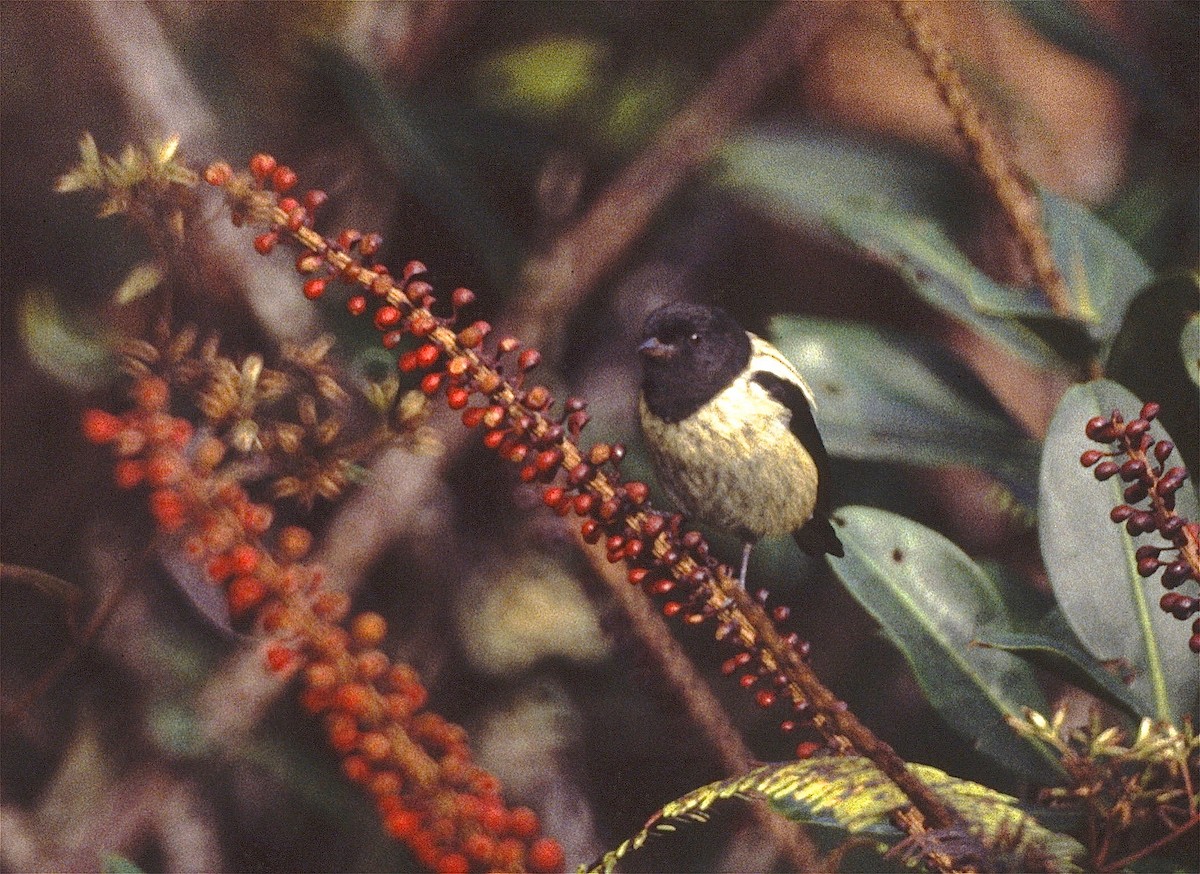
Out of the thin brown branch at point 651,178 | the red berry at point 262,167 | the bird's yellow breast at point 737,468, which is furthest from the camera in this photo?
the thin brown branch at point 651,178

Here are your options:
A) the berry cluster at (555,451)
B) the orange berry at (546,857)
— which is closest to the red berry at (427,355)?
the berry cluster at (555,451)

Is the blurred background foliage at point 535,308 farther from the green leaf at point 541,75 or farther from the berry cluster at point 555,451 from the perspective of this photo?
the berry cluster at point 555,451

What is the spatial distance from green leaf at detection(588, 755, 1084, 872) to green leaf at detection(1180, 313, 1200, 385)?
31 cm

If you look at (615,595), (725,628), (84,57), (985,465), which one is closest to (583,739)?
(615,595)

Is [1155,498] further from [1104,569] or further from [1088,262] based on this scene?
[1088,262]

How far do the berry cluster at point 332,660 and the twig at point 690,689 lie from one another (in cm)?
12

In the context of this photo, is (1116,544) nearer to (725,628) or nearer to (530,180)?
(725,628)

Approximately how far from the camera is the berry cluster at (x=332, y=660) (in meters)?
0.83

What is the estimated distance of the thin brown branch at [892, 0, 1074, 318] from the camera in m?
→ 0.90

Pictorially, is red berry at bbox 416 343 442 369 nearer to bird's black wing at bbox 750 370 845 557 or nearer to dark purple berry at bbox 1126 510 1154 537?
bird's black wing at bbox 750 370 845 557

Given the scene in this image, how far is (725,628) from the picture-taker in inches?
28.5

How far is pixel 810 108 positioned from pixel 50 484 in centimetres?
64

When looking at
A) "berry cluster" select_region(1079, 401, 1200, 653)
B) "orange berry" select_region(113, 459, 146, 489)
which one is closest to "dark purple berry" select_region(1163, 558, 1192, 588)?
"berry cluster" select_region(1079, 401, 1200, 653)

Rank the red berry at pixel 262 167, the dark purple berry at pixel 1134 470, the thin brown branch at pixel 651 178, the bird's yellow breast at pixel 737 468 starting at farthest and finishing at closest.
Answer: the thin brown branch at pixel 651 178
the bird's yellow breast at pixel 737 468
the red berry at pixel 262 167
the dark purple berry at pixel 1134 470
